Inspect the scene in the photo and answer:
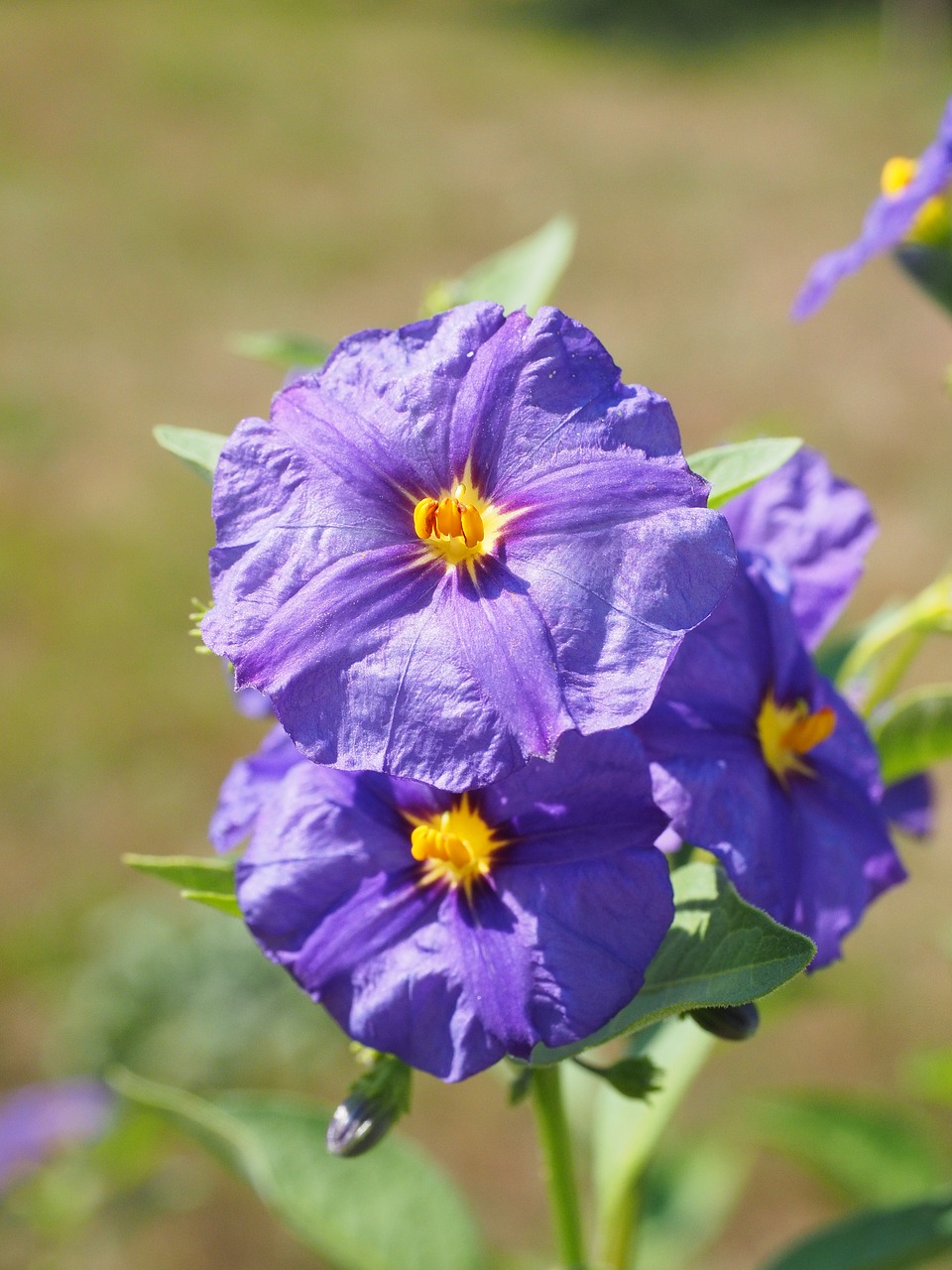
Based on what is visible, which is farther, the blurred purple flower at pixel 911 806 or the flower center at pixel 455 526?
the blurred purple flower at pixel 911 806

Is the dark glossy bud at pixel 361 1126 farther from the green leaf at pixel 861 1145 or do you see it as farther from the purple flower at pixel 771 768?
the green leaf at pixel 861 1145

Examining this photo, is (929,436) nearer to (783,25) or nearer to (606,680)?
(606,680)

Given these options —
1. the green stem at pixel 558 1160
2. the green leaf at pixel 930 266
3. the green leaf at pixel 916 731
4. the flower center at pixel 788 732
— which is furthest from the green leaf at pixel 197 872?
the green leaf at pixel 930 266

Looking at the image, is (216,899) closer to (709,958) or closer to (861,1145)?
(709,958)

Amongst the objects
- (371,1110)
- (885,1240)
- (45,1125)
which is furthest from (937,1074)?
(45,1125)

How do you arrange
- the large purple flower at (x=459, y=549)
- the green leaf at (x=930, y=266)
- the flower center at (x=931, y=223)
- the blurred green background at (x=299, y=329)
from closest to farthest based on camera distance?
the large purple flower at (x=459, y=549)
the green leaf at (x=930, y=266)
the flower center at (x=931, y=223)
the blurred green background at (x=299, y=329)

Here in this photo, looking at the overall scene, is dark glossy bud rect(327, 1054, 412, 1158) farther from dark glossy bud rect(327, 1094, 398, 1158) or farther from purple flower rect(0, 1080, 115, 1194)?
purple flower rect(0, 1080, 115, 1194)
